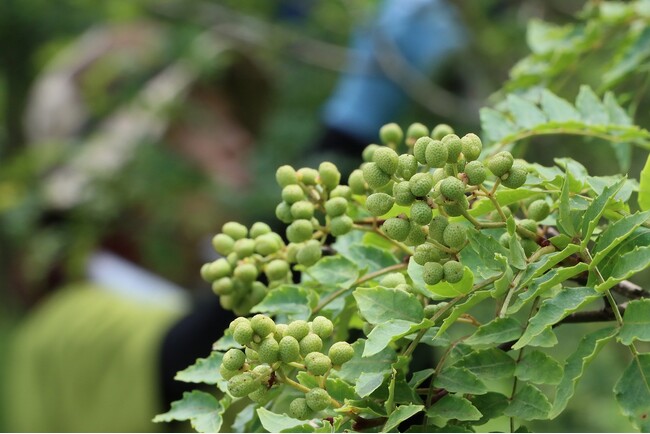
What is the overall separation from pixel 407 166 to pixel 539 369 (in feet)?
0.53

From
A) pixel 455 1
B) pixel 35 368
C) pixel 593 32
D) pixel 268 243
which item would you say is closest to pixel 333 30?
pixel 455 1

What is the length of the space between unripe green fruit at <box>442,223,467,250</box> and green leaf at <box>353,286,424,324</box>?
48 millimetres

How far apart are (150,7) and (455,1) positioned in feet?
4.41

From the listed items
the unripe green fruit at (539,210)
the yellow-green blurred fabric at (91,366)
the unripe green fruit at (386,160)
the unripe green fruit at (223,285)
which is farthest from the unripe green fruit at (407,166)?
the yellow-green blurred fabric at (91,366)

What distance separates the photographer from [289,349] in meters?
0.52

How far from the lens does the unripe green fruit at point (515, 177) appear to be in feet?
1.84

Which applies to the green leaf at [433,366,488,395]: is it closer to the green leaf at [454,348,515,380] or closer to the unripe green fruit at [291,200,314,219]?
the green leaf at [454,348,515,380]

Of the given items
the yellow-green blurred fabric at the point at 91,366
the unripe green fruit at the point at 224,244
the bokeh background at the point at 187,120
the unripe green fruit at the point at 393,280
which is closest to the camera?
the unripe green fruit at the point at 393,280

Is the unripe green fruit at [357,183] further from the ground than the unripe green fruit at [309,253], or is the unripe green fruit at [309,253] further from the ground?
the unripe green fruit at [357,183]

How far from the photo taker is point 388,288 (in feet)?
1.88

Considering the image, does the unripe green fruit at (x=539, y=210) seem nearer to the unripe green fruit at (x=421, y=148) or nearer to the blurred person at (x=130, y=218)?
the unripe green fruit at (x=421, y=148)

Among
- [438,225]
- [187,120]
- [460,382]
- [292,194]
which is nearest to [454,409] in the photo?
[460,382]

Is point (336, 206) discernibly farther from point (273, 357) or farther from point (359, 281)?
point (273, 357)

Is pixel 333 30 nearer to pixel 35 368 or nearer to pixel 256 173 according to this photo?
pixel 256 173
